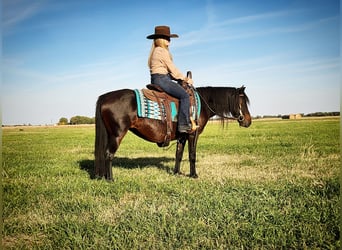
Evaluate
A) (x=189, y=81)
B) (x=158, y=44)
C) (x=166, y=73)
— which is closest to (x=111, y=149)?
(x=166, y=73)

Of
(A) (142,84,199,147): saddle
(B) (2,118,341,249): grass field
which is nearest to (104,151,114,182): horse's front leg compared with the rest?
(B) (2,118,341,249): grass field

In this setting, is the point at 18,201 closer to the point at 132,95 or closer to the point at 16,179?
the point at 16,179

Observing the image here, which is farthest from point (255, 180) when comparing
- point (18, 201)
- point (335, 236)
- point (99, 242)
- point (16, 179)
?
point (16, 179)

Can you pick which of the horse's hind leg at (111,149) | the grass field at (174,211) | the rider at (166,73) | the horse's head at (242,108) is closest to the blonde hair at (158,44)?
the rider at (166,73)

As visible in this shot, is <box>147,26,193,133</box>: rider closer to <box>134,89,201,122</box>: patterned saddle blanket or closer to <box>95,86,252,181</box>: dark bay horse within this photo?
<box>134,89,201,122</box>: patterned saddle blanket

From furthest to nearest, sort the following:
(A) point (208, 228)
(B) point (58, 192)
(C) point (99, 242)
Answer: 1. (B) point (58, 192)
2. (A) point (208, 228)
3. (C) point (99, 242)

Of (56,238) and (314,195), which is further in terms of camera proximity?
(314,195)

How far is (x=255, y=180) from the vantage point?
18.7 feet

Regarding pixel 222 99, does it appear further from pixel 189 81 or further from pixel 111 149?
pixel 111 149

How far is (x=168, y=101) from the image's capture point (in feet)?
19.7

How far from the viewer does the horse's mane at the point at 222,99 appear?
651 cm

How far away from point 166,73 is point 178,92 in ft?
1.49

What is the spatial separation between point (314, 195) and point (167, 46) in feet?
12.1

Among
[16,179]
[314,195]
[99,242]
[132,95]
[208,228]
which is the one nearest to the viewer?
[99,242]
